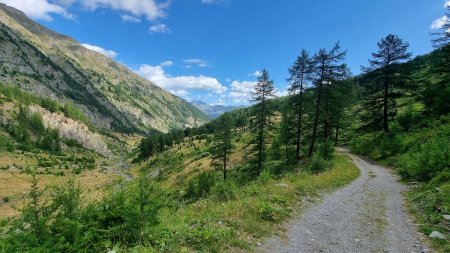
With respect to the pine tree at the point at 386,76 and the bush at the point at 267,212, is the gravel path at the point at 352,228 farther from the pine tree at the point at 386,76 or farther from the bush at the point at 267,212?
the pine tree at the point at 386,76

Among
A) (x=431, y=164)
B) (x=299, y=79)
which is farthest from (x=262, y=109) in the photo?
(x=431, y=164)

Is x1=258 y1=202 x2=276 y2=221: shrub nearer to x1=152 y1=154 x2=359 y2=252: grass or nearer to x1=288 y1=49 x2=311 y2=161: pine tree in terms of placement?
x1=152 y1=154 x2=359 y2=252: grass

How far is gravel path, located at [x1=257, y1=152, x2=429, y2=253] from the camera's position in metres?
9.12

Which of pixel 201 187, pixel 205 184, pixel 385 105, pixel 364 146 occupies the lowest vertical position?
pixel 201 187

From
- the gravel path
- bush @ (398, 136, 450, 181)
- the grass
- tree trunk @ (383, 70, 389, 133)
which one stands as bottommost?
the gravel path

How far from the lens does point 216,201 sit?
50.0ft

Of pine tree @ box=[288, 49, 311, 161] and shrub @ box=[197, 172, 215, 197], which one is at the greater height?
pine tree @ box=[288, 49, 311, 161]

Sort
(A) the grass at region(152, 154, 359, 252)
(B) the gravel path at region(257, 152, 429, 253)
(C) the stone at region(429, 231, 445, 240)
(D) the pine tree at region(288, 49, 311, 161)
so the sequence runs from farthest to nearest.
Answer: (D) the pine tree at region(288, 49, 311, 161), (C) the stone at region(429, 231, 445, 240), (B) the gravel path at region(257, 152, 429, 253), (A) the grass at region(152, 154, 359, 252)

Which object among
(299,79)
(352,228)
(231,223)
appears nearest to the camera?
(231,223)

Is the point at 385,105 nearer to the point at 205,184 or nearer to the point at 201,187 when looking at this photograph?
the point at 205,184

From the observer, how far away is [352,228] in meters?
11.0

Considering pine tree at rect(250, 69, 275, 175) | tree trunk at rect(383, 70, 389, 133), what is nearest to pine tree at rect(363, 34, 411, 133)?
tree trunk at rect(383, 70, 389, 133)

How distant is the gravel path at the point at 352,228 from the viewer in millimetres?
9117

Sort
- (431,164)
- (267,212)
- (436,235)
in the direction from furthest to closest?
(431,164), (267,212), (436,235)
